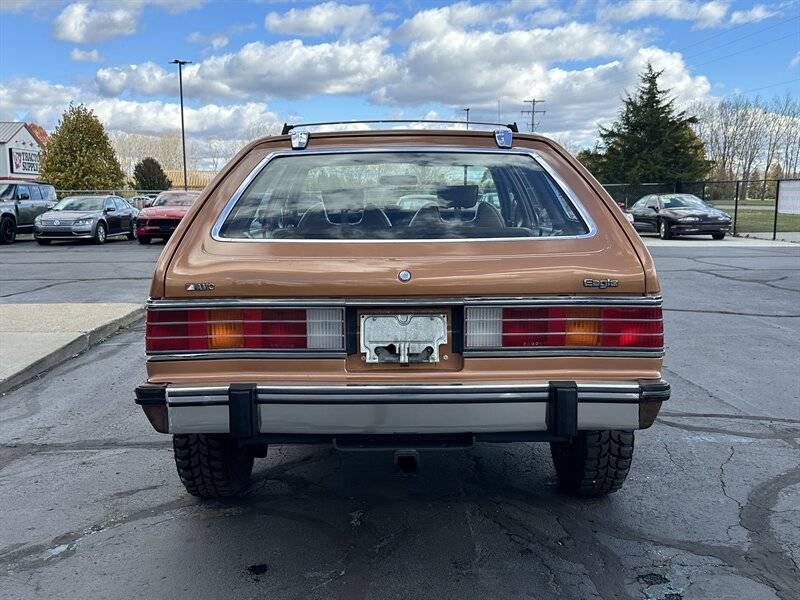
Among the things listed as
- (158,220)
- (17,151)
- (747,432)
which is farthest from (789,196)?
(17,151)

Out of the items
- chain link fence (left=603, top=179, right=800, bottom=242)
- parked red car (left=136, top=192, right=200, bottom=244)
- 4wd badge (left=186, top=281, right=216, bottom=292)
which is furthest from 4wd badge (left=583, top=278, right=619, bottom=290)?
chain link fence (left=603, top=179, right=800, bottom=242)

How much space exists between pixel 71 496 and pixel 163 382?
126 centimetres

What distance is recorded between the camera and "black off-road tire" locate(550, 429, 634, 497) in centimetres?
331

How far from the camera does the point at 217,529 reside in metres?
3.31

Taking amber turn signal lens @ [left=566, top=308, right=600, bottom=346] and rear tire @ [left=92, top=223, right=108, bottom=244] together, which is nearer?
amber turn signal lens @ [left=566, top=308, right=600, bottom=346]

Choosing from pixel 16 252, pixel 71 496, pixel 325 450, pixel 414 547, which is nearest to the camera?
pixel 414 547

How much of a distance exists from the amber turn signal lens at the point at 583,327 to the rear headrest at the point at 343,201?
42.1 inches

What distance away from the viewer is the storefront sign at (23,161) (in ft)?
→ 205

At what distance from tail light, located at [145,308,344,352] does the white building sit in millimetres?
64077

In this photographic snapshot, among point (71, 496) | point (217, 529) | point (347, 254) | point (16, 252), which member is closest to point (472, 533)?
point (217, 529)

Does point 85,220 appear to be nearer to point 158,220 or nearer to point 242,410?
point 158,220

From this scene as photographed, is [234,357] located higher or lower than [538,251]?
lower

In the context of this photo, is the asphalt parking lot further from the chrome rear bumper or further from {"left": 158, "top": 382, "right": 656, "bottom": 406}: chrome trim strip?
{"left": 158, "top": 382, "right": 656, "bottom": 406}: chrome trim strip

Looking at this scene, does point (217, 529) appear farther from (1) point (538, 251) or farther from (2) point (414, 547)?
(1) point (538, 251)
